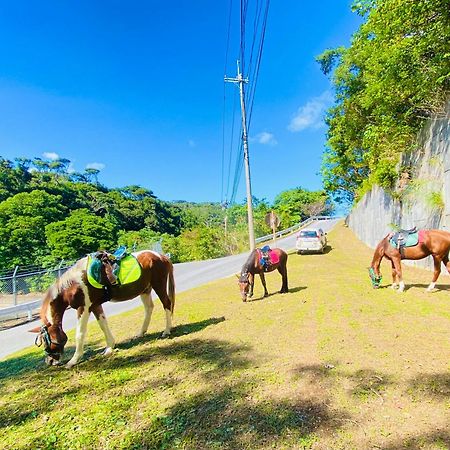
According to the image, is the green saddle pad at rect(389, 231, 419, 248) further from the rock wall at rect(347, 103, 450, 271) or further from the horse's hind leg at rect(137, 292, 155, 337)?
the horse's hind leg at rect(137, 292, 155, 337)

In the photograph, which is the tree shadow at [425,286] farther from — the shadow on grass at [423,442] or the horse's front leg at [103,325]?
the horse's front leg at [103,325]

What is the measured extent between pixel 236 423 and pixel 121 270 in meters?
3.44

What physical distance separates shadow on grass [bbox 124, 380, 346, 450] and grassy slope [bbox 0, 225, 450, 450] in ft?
0.04

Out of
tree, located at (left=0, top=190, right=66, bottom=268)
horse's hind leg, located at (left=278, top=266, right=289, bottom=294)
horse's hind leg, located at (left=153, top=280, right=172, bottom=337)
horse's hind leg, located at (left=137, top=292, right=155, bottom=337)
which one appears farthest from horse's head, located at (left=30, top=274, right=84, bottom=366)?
tree, located at (left=0, top=190, right=66, bottom=268)

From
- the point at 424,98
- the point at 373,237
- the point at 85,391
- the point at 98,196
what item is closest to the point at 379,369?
the point at 85,391

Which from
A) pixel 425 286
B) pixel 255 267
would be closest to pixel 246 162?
pixel 255 267

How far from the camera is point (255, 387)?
3809 mm

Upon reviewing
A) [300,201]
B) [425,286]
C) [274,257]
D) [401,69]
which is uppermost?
[300,201]

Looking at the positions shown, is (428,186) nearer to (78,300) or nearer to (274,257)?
(274,257)

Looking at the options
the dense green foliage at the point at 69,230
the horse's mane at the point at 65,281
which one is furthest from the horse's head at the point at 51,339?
the dense green foliage at the point at 69,230

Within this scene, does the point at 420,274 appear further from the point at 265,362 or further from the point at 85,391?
the point at 85,391

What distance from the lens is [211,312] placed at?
8000 mm

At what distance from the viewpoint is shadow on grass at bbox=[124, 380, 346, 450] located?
286 cm

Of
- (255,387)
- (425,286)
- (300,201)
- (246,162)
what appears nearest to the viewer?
(255,387)
